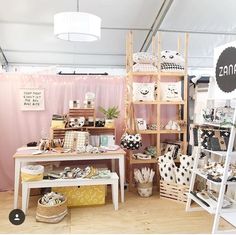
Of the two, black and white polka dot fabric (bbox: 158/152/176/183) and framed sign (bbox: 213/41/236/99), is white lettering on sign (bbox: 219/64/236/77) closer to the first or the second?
framed sign (bbox: 213/41/236/99)

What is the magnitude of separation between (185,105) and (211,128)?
0.92m

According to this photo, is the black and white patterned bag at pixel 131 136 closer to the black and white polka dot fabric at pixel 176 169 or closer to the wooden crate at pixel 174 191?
the black and white polka dot fabric at pixel 176 169

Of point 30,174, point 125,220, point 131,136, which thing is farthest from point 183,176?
point 30,174

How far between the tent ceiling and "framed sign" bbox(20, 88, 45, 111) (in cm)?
165

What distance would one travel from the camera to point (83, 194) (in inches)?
121

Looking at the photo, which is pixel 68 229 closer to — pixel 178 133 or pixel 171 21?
pixel 178 133

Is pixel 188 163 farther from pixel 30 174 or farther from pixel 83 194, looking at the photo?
pixel 30 174

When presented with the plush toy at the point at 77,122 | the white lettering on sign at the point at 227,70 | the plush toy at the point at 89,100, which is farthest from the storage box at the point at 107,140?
the white lettering on sign at the point at 227,70

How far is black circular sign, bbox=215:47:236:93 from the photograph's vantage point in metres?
2.38

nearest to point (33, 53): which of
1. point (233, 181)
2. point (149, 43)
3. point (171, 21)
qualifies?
point (149, 43)

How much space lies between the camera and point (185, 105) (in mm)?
3605

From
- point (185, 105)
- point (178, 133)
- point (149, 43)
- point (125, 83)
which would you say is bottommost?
point (178, 133)

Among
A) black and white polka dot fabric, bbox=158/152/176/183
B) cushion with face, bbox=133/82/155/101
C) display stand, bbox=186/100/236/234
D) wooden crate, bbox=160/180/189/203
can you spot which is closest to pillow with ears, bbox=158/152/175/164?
black and white polka dot fabric, bbox=158/152/176/183

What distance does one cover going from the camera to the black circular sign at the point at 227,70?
93.7 inches
